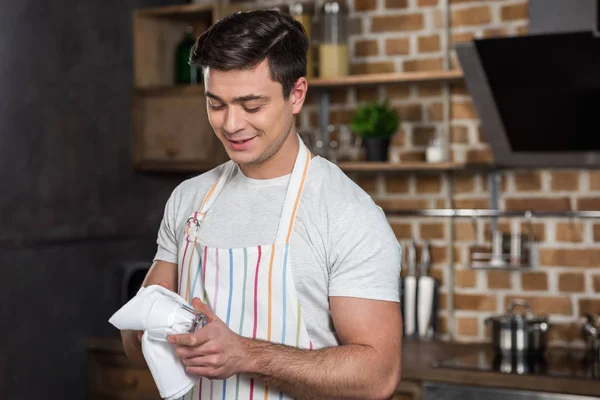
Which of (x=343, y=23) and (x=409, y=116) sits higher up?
(x=343, y=23)

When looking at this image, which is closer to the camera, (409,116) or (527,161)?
(527,161)

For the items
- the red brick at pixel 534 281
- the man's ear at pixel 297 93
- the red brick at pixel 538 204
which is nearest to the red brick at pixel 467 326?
the red brick at pixel 534 281

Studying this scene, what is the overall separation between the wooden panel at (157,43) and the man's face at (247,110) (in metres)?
2.13

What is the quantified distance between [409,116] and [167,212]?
5.83 ft

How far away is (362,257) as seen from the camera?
153 centimetres

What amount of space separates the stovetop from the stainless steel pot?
0.03m

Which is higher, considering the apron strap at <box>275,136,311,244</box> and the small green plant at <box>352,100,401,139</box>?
the small green plant at <box>352,100,401,139</box>

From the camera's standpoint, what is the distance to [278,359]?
1.48 meters

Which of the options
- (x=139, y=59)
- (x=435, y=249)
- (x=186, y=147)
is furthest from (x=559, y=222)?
(x=139, y=59)

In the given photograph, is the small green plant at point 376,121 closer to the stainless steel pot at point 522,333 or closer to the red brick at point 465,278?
the red brick at point 465,278

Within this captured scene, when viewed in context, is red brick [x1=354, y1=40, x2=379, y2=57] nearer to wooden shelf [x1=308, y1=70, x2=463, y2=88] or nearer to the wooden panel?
wooden shelf [x1=308, y1=70, x2=463, y2=88]

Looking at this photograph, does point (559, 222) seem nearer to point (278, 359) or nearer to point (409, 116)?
point (409, 116)

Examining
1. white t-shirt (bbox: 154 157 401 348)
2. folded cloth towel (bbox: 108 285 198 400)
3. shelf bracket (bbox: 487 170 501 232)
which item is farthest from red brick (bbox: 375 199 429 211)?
folded cloth towel (bbox: 108 285 198 400)

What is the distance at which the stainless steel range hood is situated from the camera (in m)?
2.76
